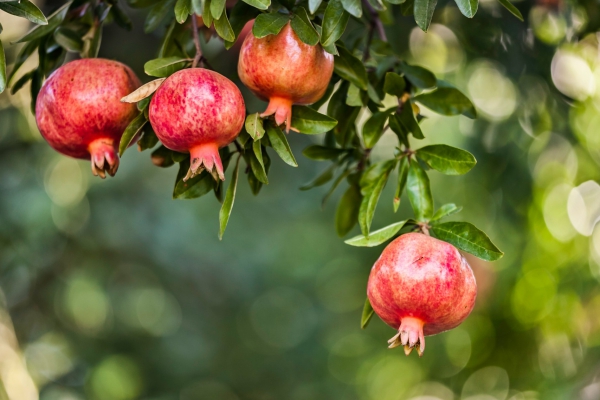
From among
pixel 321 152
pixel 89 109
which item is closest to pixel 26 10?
pixel 89 109

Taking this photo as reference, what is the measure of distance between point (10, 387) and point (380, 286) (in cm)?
195

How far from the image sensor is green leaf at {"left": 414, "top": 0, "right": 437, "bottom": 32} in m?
0.83

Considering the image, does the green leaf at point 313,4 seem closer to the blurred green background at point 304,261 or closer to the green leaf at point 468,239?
the green leaf at point 468,239

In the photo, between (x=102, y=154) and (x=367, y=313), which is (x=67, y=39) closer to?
(x=102, y=154)

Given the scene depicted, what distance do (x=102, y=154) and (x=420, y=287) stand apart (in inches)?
19.1

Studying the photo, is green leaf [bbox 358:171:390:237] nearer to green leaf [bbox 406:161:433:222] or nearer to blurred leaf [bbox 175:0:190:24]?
green leaf [bbox 406:161:433:222]

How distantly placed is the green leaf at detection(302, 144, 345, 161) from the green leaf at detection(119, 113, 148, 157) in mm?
319

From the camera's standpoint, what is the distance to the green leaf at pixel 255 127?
812 mm

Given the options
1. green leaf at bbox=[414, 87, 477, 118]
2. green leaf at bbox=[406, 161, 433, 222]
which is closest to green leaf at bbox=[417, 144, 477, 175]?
green leaf at bbox=[406, 161, 433, 222]

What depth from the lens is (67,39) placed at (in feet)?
3.36

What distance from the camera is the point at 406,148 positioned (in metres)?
1.01

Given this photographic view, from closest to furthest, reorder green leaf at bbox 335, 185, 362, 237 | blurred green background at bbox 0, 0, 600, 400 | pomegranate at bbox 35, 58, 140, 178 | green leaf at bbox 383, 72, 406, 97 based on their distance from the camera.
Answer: pomegranate at bbox 35, 58, 140, 178 → green leaf at bbox 383, 72, 406, 97 → green leaf at bbox 335, 185, 362, 237 → blurred green background at bbox 0, 0, 600, 400

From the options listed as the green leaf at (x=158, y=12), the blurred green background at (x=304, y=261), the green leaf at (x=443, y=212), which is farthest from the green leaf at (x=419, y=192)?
the blurred green background at (x=304, y=261)

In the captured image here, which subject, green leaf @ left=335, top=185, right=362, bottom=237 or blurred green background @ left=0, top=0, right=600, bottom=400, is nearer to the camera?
green leaf @ left=335, top=185, right=362, bottom=237
